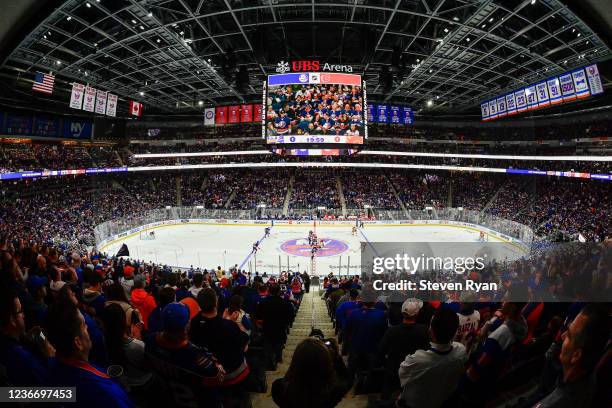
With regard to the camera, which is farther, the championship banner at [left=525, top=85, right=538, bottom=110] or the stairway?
the championship banner at [left=525, top=85, right=538, bottom=110]

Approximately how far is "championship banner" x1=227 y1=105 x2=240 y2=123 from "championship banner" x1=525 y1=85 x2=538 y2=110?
78.3 feet

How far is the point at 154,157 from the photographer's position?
145ft

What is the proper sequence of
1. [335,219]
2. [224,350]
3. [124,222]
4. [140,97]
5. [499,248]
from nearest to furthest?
[224,350]
[499,248]
[124,222]
[140,97]
[335,219]

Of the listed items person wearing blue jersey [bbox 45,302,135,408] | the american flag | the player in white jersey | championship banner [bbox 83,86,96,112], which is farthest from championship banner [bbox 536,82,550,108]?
the american flag

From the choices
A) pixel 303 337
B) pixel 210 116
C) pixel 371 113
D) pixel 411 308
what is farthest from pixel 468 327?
pixel 210 116

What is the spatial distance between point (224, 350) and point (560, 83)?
25.7m

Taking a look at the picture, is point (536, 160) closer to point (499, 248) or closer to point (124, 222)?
point (499, 248)

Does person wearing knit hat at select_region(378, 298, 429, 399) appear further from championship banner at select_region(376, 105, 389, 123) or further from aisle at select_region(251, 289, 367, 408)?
championship banner at select_region(376, 105, 389, 123)

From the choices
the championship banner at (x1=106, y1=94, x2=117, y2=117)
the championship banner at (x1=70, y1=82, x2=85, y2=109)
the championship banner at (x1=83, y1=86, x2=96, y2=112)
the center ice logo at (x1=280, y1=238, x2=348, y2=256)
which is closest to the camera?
the championship banner at (x1=70, y1=82, x2=85, y2=109)

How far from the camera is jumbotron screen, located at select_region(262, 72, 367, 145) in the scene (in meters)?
19.6

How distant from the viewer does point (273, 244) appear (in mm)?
27500

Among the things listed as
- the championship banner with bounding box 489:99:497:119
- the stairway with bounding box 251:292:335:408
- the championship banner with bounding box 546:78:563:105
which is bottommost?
the stairway with bounding box 251:292:335:408

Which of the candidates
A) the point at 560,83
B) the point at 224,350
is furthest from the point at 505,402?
the point at 560,83

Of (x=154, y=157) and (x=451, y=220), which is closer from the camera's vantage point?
(x=451, y=220)
